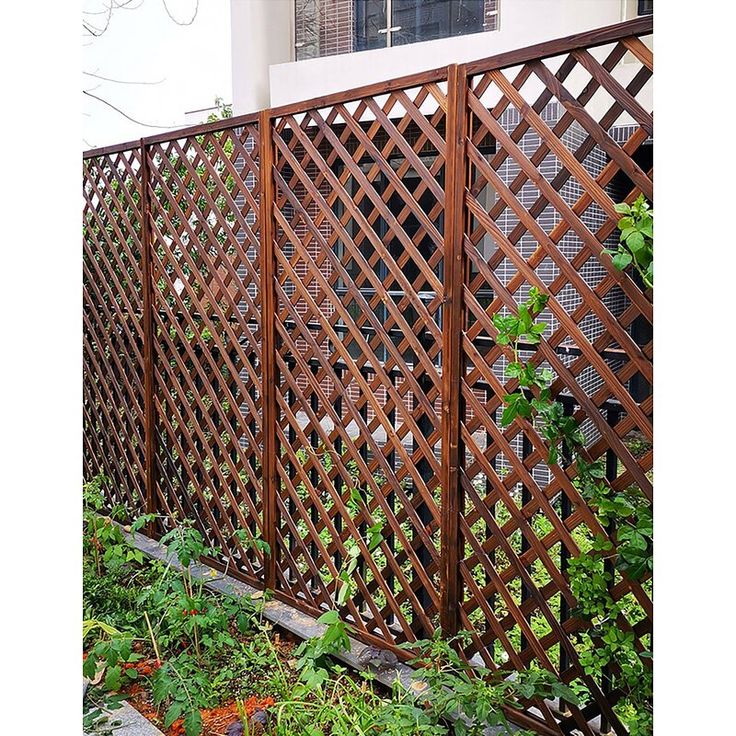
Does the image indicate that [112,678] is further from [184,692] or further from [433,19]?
[433,19]

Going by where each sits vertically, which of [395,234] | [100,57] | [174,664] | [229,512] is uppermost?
[100,57]

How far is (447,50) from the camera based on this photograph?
21.9 ft

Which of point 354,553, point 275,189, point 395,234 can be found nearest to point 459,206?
point 395,234

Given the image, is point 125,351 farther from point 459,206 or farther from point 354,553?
point 459,206

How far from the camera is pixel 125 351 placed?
4.49 metres

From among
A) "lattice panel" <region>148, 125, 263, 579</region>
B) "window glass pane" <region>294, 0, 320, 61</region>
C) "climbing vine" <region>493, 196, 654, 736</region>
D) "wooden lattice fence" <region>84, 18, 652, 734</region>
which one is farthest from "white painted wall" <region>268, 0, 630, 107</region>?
"climbing vine" <region>493, 196, 654, 736</region>

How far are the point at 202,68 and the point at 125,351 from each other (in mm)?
5206

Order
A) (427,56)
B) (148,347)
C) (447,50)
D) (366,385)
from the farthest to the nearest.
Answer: (427,56), (447,50), (148,347), (366,385)

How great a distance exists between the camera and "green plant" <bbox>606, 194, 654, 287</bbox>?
1.85 m

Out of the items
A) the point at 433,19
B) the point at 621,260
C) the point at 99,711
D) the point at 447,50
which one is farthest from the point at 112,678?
the point at 433,19

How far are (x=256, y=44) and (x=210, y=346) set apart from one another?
16.3 ft

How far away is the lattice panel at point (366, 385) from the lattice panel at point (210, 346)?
23 centimetres

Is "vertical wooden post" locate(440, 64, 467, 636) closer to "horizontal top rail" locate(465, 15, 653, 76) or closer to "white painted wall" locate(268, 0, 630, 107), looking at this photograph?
"horizontal top rail" locate(465, 15, 653, 76)
